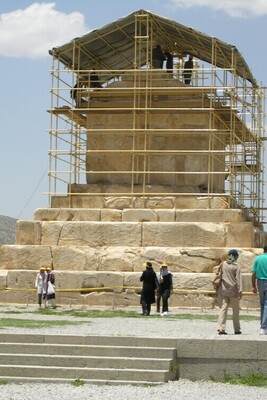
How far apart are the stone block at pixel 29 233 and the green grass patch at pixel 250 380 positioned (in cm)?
1555

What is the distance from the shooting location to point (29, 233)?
31.6 m

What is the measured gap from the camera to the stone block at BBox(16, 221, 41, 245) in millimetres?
31500

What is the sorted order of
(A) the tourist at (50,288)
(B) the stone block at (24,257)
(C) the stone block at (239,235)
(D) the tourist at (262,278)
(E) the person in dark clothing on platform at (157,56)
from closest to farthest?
(D) the tourist at (262,278) < (A) the tourist at (50,288) < (C) the stone block at (239,235) < (B) the stone block at (24,257) < (E) the person in dark clothing on platform at (157,56)

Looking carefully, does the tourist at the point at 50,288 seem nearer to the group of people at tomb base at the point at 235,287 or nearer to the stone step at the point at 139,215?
the stone step at the point at 139,215

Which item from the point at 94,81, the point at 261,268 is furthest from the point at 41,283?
the point at 261,268

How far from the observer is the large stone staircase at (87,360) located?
1662 centimetres

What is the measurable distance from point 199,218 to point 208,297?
285 cm

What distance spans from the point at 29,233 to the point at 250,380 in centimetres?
1604

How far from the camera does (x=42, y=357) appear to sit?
17.2 metres

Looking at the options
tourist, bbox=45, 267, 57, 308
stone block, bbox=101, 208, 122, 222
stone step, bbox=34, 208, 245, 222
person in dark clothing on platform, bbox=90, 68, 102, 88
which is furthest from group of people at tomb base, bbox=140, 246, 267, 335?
person in dark clothing on platform, bbox=90, 68, 102, 88

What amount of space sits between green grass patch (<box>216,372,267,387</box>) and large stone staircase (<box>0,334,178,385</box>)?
96 centimetres

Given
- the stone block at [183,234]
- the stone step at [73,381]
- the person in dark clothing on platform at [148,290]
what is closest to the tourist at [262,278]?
the stone step at [73,381]

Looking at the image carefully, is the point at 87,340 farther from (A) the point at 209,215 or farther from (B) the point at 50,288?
(A) the point at 209,215

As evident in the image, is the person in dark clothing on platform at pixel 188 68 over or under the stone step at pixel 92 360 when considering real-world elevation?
over
